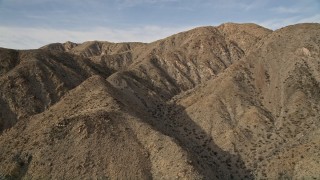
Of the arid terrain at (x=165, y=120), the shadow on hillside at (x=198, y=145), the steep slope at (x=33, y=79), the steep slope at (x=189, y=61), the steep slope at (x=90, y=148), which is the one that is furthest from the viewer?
the steep slope at (x=189, y=61)

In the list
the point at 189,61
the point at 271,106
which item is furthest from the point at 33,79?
the point at 189,61

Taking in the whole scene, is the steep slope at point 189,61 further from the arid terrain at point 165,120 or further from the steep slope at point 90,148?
→ the steep slope at point 90,148

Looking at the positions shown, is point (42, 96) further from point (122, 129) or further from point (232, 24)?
point (232, 24)

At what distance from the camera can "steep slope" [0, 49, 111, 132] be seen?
78062 millimetres

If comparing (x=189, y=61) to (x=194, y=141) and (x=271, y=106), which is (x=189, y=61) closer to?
(x=271, y=106)

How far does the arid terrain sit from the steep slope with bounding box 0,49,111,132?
0.70 ft

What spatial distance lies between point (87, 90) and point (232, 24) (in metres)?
78.4

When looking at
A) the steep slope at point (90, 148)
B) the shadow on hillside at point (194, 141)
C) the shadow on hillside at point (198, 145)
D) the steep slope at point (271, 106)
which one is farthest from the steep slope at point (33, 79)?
the steep slope at point (271, 106)

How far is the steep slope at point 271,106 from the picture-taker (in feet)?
190

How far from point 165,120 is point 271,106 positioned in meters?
17.6

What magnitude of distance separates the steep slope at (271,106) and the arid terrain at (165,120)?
0.57 feet

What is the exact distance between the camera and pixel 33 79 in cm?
8506

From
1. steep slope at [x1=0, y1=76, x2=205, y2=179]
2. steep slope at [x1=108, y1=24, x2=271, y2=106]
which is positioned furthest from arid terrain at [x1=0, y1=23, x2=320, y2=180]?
steep slope at [x1=108, y1=24, x2=271, y2=106]

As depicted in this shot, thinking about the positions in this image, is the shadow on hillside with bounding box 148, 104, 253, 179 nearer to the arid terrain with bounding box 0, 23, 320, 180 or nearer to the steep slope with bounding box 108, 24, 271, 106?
the arid terrain with bounding box 0, 23, 320, 180
